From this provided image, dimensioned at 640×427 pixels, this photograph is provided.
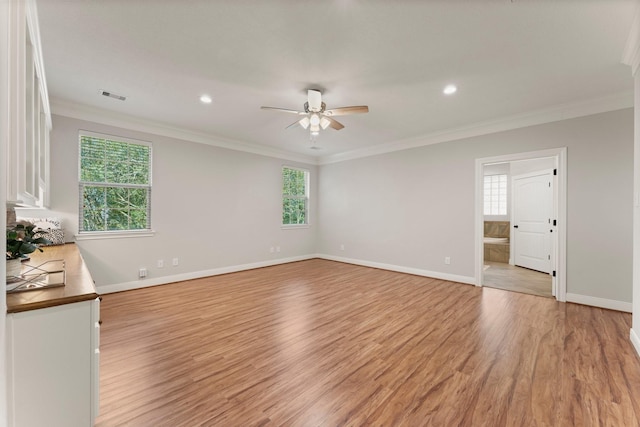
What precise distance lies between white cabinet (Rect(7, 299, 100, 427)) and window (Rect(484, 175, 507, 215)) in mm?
8587

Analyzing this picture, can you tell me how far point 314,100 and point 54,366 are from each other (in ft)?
9.57

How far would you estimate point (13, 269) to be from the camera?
1521 mm

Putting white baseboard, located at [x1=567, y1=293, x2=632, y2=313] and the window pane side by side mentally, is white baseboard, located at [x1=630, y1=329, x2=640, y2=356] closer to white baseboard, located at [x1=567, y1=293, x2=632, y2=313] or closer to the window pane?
white baseboard, located at [x1=567, y1=293, x2=632, y2=313]

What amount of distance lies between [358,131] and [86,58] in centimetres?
362

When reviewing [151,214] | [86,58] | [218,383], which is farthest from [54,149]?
[218,383]

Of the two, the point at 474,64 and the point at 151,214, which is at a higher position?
the point at 474,64

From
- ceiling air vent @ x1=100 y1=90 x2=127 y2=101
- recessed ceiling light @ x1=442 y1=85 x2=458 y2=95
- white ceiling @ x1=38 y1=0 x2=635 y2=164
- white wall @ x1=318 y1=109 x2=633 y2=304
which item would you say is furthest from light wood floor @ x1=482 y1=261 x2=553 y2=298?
ceiling air vent @ x1=100 y1=90 x2=127 y2=101

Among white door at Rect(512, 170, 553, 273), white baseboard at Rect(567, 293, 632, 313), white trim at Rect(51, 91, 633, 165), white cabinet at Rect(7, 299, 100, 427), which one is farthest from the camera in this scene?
white door at Rect(512, 170, 553, 273)

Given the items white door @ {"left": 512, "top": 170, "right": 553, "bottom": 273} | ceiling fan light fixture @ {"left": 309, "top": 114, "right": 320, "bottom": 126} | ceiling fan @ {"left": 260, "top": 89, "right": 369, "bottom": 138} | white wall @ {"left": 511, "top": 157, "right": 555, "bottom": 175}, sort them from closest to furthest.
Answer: ceiling fan @ {"left": 260, "top": 89, "right": 369, "bottom": 138}, ceiling fan light fixture @ {"left": 309, "top": 114, "right": 320, "bottom": 126}, white door @ {"left": 512, "top": 170, "right": 553, "bottom": 273}, white wall @ {"left": 511, "top": 157, "right": 555, "bottom": 175}

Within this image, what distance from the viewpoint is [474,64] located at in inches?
100

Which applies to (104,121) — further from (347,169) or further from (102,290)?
(347,169)

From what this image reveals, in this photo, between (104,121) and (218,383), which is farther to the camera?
(104,121)

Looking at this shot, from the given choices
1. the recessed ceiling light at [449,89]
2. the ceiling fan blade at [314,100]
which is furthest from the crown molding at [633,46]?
the ceiling fan blade at [314,100]

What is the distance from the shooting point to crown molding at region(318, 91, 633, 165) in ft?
10.8
